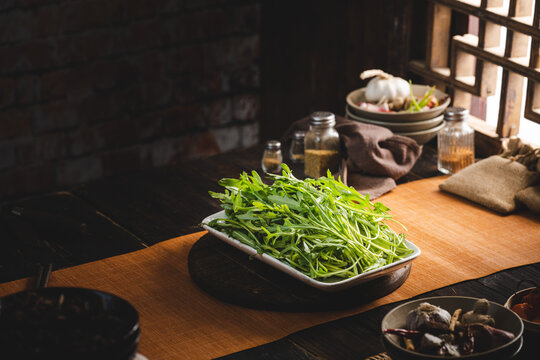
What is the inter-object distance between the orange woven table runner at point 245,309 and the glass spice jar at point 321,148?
0.17 m

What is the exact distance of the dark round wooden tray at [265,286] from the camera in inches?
55.0

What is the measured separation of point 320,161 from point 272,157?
131mm

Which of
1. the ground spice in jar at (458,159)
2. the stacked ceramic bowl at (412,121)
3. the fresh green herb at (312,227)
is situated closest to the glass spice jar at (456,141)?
the ground spice in jar at (458,159)

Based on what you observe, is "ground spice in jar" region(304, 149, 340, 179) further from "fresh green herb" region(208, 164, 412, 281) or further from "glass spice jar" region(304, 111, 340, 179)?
"fresh green herb" region(208, 164, 412, 281)

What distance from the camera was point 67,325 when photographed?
3.60ft

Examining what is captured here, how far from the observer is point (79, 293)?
1135mm

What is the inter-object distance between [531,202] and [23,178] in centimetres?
185

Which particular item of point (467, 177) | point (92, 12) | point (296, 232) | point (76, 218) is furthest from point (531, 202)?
point (92, 12)

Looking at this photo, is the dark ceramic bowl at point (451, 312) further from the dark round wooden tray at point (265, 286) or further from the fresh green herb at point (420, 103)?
the fresh green herb at point (420, 103)

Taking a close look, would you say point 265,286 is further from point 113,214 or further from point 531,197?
point 531,197

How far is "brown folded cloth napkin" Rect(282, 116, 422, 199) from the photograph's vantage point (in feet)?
6.55

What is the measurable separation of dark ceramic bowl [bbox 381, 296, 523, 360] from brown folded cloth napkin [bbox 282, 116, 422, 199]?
2.37 ft

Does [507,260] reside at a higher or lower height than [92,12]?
lower

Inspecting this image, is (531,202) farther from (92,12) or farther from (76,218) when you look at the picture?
(92,12)
